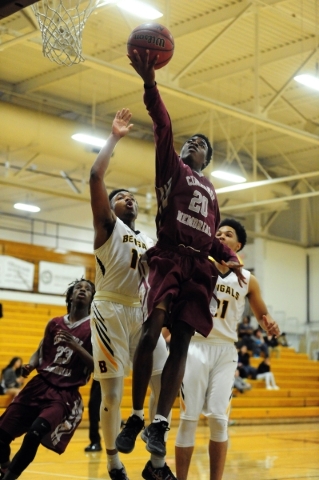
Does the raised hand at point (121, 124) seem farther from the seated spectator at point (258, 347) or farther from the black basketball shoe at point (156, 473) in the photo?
the seated spectator at point (258, 347)

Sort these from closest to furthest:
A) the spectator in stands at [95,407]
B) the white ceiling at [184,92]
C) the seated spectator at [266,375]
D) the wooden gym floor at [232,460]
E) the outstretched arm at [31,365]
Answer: the outstretched arm at [31,365] < the wooden gym floor at [232,460] < the spectator in stands at [95,407] < the white ceiling at [184,92] < the seated spectator at [266,375]

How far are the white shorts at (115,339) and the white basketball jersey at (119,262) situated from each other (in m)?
0.14

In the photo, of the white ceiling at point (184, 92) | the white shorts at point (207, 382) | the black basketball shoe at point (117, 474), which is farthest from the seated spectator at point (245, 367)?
the black basketball shoe at point (117, 474)

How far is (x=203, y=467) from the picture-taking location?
8.48 metres

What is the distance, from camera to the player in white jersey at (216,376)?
5.82 m

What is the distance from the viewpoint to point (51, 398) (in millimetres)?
6156

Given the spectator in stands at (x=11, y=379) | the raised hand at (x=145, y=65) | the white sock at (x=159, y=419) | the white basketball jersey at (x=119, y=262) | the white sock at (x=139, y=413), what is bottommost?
the spectator in stands at (x=11, y=379)

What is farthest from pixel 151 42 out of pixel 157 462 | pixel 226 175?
pixel 226 175

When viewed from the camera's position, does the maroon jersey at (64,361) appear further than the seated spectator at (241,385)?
No

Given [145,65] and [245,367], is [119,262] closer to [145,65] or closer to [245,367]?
[145,65]

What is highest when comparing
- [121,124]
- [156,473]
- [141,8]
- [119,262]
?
[141,8]

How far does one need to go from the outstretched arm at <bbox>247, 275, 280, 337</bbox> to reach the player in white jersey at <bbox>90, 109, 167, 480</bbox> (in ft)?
2.69

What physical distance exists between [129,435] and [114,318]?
1.41m

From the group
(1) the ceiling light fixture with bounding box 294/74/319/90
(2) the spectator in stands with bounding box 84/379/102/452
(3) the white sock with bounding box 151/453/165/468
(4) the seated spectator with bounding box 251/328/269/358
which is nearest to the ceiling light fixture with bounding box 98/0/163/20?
(1) the ceiling light fixture with bounding box 294/74/319/90
